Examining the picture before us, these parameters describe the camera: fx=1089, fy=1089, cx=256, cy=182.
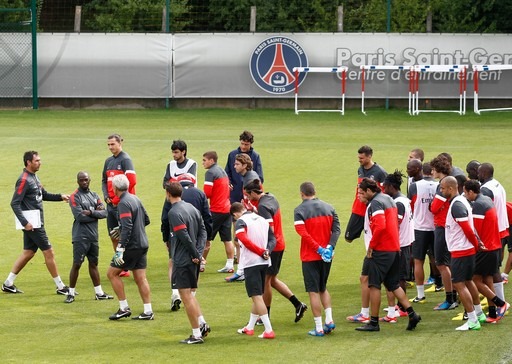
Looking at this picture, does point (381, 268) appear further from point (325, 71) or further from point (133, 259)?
point (325, 71)

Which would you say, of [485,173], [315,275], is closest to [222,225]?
[315,275]

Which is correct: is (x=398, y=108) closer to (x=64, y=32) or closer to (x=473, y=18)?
(x=473, y=18)

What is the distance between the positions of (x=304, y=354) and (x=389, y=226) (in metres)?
1.99

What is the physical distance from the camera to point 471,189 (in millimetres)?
13633

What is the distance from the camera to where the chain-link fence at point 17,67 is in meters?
38.5

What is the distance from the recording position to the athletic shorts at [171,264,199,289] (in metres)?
12.9

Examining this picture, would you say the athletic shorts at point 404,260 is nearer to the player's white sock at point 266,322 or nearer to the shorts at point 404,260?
the shorts at point 404,260

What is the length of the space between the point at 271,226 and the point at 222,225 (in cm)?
382

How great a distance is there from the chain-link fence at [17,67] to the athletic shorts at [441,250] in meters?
26.3

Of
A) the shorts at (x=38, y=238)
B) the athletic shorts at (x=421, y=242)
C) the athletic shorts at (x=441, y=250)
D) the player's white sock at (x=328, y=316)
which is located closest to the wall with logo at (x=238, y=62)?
the athletic shorts at (x=421, y=242)

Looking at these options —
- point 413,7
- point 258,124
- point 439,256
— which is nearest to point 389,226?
point 439,256

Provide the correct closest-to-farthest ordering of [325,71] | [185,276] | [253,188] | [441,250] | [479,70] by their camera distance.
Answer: [185,276] → [253,188] → [441,250] → [479,70] → [325,71]

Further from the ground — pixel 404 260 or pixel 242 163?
pixel 242 163

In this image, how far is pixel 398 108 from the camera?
3875 cm
